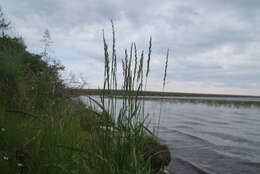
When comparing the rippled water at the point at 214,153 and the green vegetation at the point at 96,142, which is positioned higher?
the green vegetation at the point at 96,142

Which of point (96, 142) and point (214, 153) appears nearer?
point (96, 142)

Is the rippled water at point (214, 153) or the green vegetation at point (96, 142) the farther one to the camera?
the rippled water at point (214, 153)

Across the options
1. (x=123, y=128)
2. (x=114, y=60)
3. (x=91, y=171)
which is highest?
(x=114, y=60)

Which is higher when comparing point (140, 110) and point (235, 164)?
point (140, 110)

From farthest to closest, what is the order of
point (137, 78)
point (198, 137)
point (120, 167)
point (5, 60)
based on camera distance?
point (198, 137)
point (5, 60)
point (137, 78)
point (120, 167)

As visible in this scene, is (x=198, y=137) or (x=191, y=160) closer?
(x=191, y=160)

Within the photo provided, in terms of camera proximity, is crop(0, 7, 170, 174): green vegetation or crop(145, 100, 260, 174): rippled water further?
crop(145, 100, 260, 174): rippled water

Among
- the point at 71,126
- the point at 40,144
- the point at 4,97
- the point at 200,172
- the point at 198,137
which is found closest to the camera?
the point at 40,144

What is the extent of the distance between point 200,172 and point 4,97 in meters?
5.06

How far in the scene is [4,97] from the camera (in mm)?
3508

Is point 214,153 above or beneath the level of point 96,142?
beneath

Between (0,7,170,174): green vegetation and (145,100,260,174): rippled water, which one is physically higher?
(0,7,170,174): green vegetation

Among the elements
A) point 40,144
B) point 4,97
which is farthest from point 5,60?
point 40,144

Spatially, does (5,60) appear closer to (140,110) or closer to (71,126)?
(71,126)
